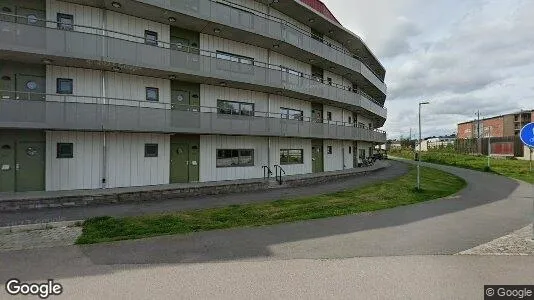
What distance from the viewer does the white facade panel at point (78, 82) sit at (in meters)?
13.7

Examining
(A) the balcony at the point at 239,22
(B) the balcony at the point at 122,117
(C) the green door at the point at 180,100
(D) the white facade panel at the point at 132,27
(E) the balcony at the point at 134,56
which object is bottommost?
(B) the balcony at the point at 122,117

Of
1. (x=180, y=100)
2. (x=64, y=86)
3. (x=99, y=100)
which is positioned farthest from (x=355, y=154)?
(x=64, y=86)

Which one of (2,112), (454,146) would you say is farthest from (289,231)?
(454,146)

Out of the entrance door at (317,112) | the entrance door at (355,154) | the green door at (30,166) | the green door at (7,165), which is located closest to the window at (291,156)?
the entrance door at (317,112)

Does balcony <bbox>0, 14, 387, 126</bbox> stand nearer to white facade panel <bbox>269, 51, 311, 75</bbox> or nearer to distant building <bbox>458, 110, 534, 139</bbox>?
white facade panel <bbox>269, 51, 311, 75</bbox>

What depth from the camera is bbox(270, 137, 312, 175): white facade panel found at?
2086 centimetres

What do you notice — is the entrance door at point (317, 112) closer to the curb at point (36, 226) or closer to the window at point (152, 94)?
the window at point (152, 94)

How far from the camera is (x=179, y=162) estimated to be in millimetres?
16953

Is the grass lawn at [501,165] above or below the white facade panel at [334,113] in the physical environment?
below

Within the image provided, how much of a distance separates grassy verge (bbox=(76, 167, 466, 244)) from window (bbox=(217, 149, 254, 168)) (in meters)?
6.39

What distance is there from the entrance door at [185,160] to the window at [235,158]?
4.86 ft

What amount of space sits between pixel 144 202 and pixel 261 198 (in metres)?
5.05

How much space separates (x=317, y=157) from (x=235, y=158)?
7.97 meters

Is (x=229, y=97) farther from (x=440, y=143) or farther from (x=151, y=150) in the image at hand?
(x=440, y=143)
